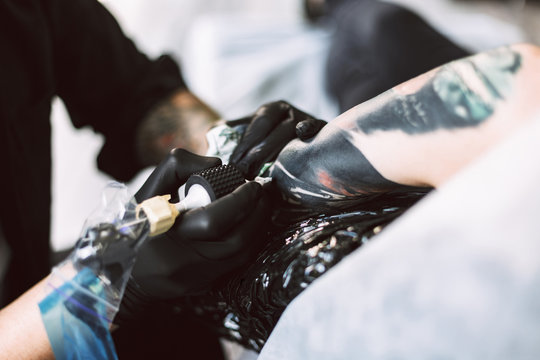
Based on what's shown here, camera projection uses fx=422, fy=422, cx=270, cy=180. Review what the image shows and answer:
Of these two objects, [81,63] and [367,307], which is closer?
[367,307]

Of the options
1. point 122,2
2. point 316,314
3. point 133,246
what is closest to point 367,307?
point 316,314

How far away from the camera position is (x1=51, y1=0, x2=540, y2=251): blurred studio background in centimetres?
126

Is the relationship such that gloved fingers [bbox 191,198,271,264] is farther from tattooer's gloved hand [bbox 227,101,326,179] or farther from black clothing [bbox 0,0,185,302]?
black clothing [bbox 0,0,185,302]

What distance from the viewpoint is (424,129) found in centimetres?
37

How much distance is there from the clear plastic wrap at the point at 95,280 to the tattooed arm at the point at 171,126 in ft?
1.23

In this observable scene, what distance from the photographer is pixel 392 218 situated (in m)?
0.43

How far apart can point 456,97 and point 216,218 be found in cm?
24

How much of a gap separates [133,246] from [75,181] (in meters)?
1.26

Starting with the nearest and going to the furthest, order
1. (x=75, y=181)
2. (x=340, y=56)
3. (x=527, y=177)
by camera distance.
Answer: (x=527, y=177) → (x=340, y=56) → (x=75, y=181)

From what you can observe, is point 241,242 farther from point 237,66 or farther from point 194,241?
point 237,66

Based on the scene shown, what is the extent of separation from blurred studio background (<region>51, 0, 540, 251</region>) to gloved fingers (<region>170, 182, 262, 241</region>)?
63cm

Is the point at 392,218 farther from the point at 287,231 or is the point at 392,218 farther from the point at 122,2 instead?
the point at 122,2

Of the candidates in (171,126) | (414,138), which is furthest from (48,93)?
(414,138)

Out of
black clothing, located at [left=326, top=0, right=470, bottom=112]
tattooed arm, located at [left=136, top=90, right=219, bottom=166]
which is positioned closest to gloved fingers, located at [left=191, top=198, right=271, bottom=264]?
tattooed arm, located at [left=136, top=90, right=219, bottom=166]
